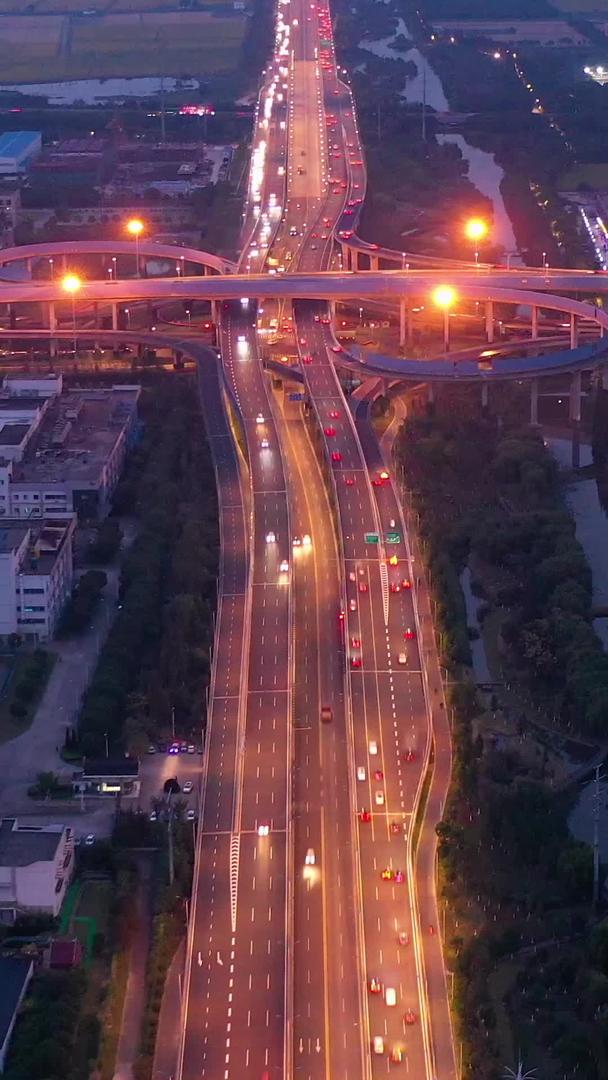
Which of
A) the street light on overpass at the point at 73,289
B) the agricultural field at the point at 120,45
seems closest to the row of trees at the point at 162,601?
the street light on overpass at the point at 73,289

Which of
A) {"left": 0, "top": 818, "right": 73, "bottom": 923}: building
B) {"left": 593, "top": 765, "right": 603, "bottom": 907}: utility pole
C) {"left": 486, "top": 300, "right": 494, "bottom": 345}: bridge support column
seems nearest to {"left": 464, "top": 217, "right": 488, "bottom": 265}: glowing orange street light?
{"left": 486, "top": 300, "right": 494, "bottom": 345}: bridge support column

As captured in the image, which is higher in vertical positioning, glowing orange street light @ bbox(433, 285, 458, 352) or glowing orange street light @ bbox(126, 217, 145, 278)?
glowing orange street light @ bbox(126, 217, 145, 278)

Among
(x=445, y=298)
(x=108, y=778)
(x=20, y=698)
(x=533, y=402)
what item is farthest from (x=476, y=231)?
(x=108, y=778)

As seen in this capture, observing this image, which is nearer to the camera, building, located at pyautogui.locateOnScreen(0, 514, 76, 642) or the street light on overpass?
building, located at pyautogui.locateOnScreen(0, 514, 76, 642)

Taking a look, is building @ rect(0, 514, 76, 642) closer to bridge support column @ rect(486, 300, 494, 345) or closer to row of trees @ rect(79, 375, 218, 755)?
row of trees @ rect(79, 375, 218, 755)

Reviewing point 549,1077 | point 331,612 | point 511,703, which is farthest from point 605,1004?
point 331,612

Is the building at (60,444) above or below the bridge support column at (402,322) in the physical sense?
below

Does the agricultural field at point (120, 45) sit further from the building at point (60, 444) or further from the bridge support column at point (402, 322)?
the building at point (60, 444)
